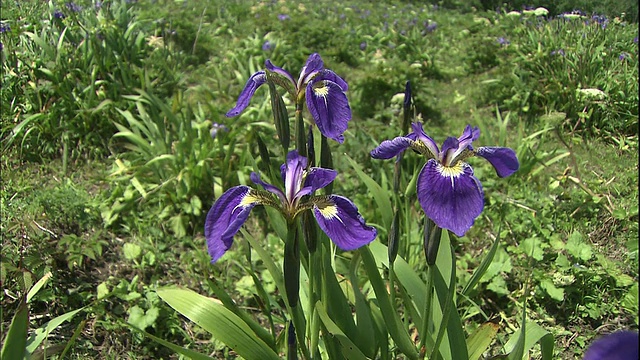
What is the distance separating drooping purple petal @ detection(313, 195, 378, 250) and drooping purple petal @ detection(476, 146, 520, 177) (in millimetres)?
402

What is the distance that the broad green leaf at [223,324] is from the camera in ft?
5.42

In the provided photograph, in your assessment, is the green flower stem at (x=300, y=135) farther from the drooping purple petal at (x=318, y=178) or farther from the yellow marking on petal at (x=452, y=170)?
the yellow marking on petal at (x=452, y=170)

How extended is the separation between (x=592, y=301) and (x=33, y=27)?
15.4 feet

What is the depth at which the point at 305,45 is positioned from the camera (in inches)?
226

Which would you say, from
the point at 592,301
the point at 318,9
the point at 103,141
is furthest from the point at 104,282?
the point at 318,9

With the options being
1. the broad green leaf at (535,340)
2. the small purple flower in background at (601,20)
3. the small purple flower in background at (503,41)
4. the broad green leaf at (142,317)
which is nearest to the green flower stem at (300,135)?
the broad green leaf at (535,340)

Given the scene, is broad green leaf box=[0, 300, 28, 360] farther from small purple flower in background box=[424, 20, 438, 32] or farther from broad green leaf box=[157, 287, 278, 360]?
small purple flower in background box=[424, 20, 438, 32]

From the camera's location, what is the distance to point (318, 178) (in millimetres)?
1448

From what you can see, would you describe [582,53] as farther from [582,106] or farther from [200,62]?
[200,62]

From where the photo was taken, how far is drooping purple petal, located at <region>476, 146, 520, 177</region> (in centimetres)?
138

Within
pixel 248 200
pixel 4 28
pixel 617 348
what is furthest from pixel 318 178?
pixel 4 28

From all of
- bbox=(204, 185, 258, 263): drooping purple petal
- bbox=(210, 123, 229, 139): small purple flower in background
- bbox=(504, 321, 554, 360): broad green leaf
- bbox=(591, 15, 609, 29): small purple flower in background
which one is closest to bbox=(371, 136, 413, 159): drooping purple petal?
bbox=(204, 185, 258, 263): drooping purple petal

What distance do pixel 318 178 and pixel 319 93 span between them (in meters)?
0.37

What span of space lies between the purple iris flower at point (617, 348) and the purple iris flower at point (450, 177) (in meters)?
0.47
